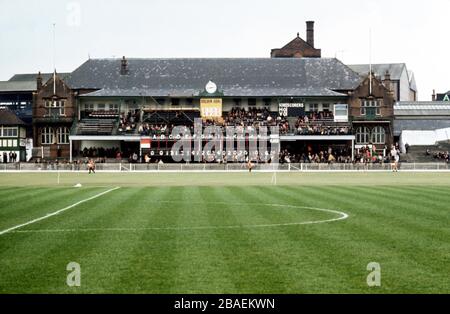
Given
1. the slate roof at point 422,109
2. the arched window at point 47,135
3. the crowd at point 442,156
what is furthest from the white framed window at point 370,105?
the arched window at point 47,135

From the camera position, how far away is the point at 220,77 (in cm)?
10888

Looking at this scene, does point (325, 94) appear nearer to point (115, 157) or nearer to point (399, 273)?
point (115, 157)

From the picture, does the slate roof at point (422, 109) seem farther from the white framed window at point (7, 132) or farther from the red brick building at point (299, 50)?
the white framed window at point (7, 132)

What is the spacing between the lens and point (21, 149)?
108 meters

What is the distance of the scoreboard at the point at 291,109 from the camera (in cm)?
10269

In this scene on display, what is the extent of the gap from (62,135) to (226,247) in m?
91.3

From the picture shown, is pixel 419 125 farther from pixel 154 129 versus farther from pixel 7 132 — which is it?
pixel 7 132

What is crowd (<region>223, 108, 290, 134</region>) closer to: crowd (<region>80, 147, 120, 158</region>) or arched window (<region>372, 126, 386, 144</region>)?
arched window (<region>372, 126, 386, 144</region>)

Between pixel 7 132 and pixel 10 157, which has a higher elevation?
pixel 7 132

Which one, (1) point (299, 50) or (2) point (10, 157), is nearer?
(2) point (10, 157)

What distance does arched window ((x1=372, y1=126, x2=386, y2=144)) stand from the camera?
10288 cm

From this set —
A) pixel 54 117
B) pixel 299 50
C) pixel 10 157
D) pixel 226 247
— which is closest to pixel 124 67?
pixel 54 117
